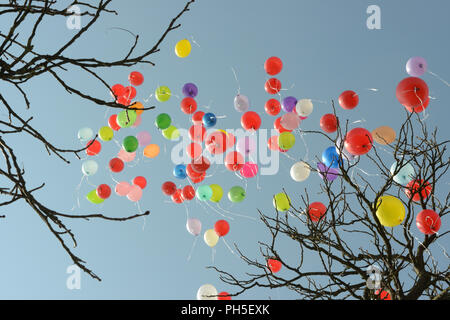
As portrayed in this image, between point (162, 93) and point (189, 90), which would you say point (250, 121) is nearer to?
point (189, 90)

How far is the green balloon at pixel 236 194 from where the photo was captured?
5.68 metres

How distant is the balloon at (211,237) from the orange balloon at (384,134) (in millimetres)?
2515

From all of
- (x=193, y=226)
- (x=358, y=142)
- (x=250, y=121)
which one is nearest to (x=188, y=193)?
(x=193, y=226)

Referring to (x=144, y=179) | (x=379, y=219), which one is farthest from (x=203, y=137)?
(x=379, y=219)

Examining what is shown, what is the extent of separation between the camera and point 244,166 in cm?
546

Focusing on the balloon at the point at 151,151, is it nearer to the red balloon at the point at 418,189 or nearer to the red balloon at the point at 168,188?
the red balloon at the point at 168,188

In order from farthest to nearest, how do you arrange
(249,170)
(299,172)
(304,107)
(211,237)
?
(211,237) < (249,170) < (304,107) < (299,172)

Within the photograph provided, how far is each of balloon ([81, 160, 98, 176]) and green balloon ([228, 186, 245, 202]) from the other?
80.8 inches

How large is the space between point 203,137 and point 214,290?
2070 mm

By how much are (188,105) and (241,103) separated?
0.77 metres

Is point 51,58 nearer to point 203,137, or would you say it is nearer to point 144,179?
point 203,137

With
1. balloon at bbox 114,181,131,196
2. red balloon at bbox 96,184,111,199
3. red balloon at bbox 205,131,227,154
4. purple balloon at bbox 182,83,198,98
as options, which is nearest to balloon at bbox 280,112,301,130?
red balloon at bbox 205,131,227,154

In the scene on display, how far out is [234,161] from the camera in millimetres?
5266

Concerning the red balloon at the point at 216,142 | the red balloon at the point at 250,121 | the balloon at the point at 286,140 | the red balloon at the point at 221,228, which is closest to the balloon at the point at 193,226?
the red balloon at the point at 221,228
